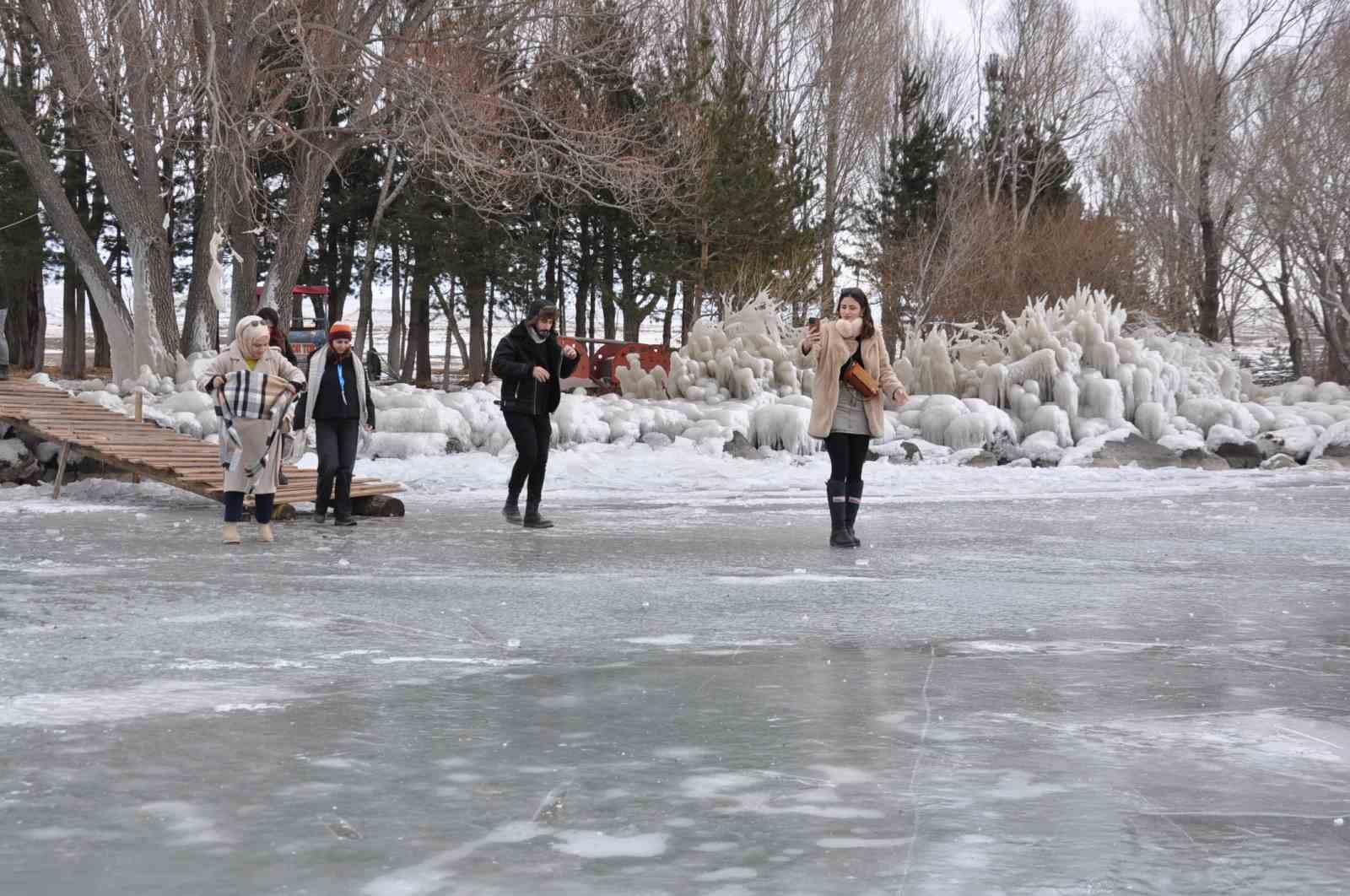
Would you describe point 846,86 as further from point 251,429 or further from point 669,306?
point 251,429

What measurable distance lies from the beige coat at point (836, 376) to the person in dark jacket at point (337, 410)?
12.5ft

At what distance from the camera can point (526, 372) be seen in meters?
12.4

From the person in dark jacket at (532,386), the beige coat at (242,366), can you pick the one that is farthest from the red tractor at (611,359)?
the beige coat at (242,366)

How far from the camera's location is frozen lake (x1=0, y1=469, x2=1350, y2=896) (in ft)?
12.3

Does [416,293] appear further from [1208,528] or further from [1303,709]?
[1303,709]

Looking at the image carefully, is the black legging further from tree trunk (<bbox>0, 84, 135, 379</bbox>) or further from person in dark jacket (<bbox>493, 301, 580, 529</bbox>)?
tree trunk (<bbox>0, 84, 135, 379</bbox>)

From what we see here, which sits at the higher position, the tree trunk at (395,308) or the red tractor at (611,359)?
the tree trunk at (395,308)

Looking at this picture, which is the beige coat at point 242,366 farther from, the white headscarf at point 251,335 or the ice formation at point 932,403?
the ice formation at point 932,403

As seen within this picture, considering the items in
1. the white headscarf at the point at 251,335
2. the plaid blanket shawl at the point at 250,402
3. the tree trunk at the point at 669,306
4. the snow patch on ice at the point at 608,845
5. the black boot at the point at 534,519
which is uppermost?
the tree trunk at the point at 669,306

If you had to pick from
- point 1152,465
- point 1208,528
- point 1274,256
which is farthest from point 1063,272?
point 1208,528

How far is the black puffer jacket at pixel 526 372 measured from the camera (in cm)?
1241

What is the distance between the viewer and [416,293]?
46.0 meters

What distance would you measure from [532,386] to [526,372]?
165 mm

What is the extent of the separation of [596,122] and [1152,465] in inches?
704
